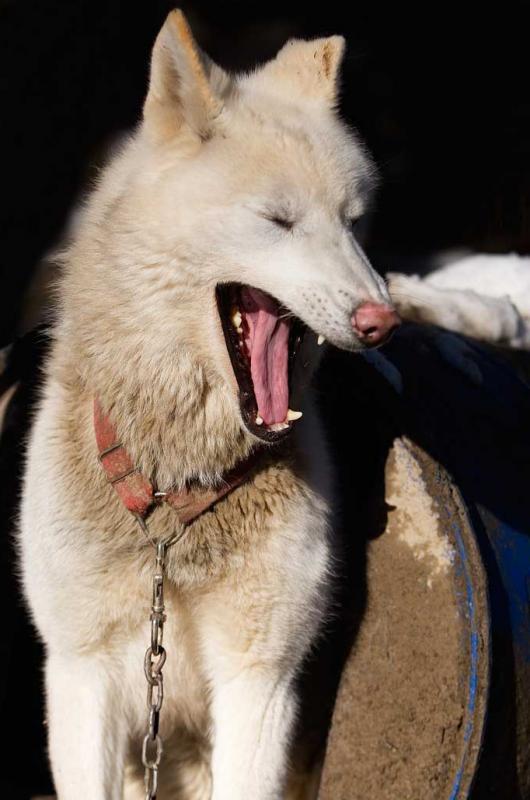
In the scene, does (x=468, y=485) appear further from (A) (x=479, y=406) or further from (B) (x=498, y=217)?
(B) (x=498, y=217)

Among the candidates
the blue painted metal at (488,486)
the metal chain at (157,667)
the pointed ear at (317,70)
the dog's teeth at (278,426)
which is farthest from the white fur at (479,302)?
the metal chain at (157,667)

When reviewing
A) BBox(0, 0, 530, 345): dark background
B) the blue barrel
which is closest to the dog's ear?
the blue barrel

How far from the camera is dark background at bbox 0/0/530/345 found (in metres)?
5.00

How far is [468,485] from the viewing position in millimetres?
3191

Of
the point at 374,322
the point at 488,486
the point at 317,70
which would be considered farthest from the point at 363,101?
the point at 374,322

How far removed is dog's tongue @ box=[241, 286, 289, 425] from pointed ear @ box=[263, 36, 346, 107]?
0.56 m

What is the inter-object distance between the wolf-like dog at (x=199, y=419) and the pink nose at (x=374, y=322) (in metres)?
0.12

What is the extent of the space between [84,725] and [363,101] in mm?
4388

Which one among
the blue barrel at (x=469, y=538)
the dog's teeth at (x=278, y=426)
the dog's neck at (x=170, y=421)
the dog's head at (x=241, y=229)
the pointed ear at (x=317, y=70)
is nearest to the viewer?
the dog's head at (x=241, y=229)

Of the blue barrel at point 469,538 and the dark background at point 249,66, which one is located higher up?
the dark background at point 249,66

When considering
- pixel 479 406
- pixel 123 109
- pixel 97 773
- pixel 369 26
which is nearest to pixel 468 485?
pixel 479 406

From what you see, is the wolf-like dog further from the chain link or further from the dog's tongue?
the chain link

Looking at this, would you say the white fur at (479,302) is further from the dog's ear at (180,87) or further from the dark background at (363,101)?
the dog's ear at (180,87)

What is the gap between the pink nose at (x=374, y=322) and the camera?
2.10 metres
